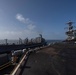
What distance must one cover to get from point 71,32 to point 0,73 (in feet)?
238

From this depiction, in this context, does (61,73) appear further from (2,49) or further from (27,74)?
(2,49)

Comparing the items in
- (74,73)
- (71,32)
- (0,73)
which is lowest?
(0,73)

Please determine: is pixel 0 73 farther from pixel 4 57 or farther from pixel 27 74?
pixel 27 74

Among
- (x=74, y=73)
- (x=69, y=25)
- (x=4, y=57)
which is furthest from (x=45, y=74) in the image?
(x=69, y=25)

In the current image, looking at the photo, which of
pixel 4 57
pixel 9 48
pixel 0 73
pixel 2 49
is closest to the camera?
pixel 0 73

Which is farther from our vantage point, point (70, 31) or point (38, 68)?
point (70, 31)

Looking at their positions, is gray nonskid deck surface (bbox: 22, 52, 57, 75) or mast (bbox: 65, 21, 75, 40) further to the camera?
mast (bbox: 65, 21, 75, 40)

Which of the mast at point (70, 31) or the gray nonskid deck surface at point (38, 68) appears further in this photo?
the mast at point (70, 31)

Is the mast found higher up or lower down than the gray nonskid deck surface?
higher up

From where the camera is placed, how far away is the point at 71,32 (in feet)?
270

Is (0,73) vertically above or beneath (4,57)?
beneath

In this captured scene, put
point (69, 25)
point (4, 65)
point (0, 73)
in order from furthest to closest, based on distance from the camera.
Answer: point (69, 25) < point (4, 65) < point (0, 73)

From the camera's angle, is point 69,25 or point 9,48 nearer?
point 9,48

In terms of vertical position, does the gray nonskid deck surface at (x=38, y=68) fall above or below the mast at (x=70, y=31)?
below
